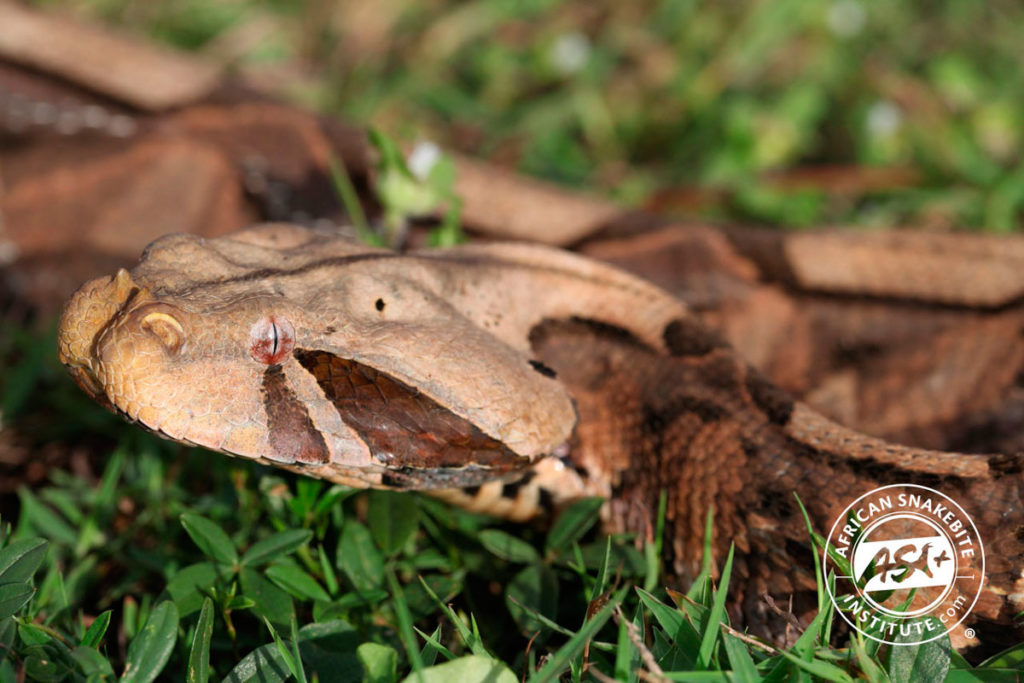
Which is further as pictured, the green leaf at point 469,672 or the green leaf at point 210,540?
the green leaf at point 210,540

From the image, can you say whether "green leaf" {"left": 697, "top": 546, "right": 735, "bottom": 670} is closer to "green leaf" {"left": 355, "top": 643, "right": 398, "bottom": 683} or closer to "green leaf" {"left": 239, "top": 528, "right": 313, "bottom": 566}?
"green leaf" {"left": 355, "top": 643, "right": 398, "bottom": 683}

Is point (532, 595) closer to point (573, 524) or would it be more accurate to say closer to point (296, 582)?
point (573, 524)

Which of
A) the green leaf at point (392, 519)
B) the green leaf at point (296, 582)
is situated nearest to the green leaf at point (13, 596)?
the green leaf at point (296, 582)

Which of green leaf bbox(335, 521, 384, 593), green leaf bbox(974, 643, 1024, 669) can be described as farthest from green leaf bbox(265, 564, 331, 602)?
green leaf bbox(974, 643, 1024, 669)

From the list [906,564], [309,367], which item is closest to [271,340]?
[309,367]

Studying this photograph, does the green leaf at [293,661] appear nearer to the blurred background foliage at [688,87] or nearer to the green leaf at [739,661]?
the green leaf at [739,661]

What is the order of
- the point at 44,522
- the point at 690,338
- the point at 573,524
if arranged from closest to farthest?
the point at 573,524
the point at 44,522
the point at 690,338

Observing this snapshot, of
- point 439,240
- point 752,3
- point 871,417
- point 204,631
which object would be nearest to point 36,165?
point 439,240
